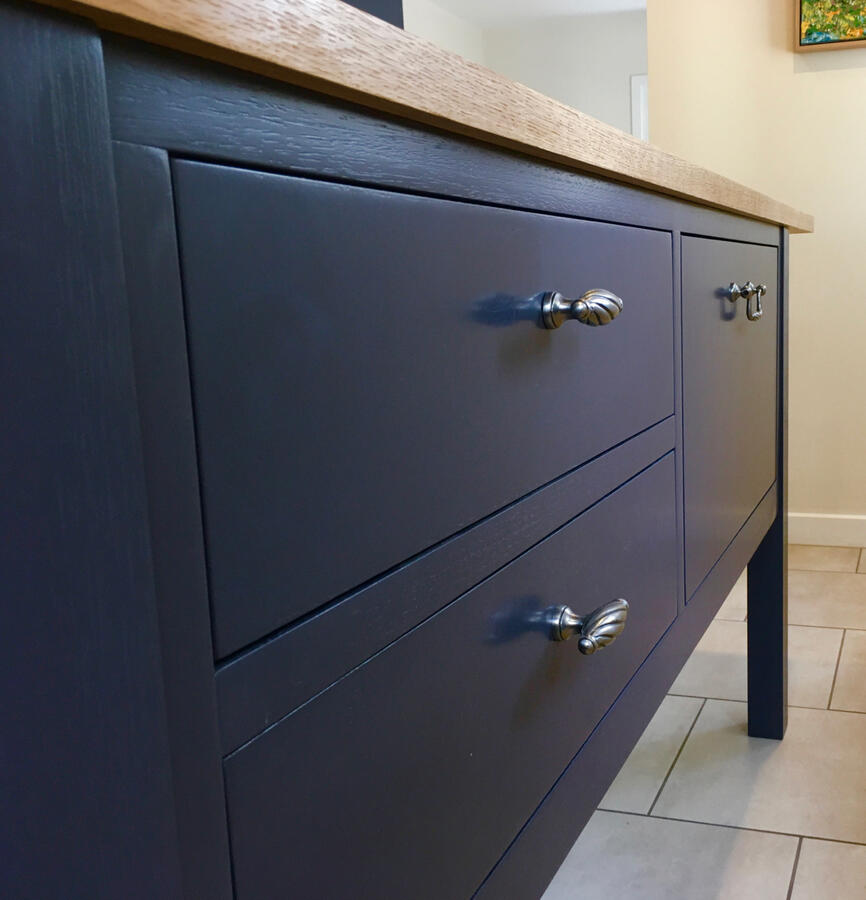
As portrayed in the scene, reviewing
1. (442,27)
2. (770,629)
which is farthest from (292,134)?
(442,27)

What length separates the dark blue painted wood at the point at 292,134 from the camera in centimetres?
31

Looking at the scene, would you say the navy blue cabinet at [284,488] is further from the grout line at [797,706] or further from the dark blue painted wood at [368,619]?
the grout line at [797,706]

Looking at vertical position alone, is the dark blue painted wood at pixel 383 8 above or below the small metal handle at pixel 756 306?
above

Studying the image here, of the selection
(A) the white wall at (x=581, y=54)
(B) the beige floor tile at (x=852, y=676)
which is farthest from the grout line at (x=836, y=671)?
(A) the white wall at (x=581, y=54)

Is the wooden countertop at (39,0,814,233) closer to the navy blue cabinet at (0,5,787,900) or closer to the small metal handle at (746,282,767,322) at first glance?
the navy blue cabinet at (0,5,787,900)

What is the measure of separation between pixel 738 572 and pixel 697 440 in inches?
13.3

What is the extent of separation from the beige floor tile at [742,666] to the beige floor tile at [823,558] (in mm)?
483

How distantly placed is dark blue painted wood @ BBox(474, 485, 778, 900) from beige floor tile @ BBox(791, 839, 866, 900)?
16.2 inches

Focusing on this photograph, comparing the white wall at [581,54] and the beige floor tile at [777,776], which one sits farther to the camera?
the white wall at [581,54]

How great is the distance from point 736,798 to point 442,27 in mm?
6658

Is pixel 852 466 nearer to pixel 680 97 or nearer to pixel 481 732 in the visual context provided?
pixel 680 97

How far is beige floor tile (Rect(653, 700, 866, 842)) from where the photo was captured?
1.48 metres

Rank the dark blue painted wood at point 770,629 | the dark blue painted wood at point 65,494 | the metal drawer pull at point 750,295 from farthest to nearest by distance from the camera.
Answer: the dark blue painted wood at point 770,629, the metal drawer pull at point 750,295, the dark blue painted wood at point 65,494

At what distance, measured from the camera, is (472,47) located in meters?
7.73
